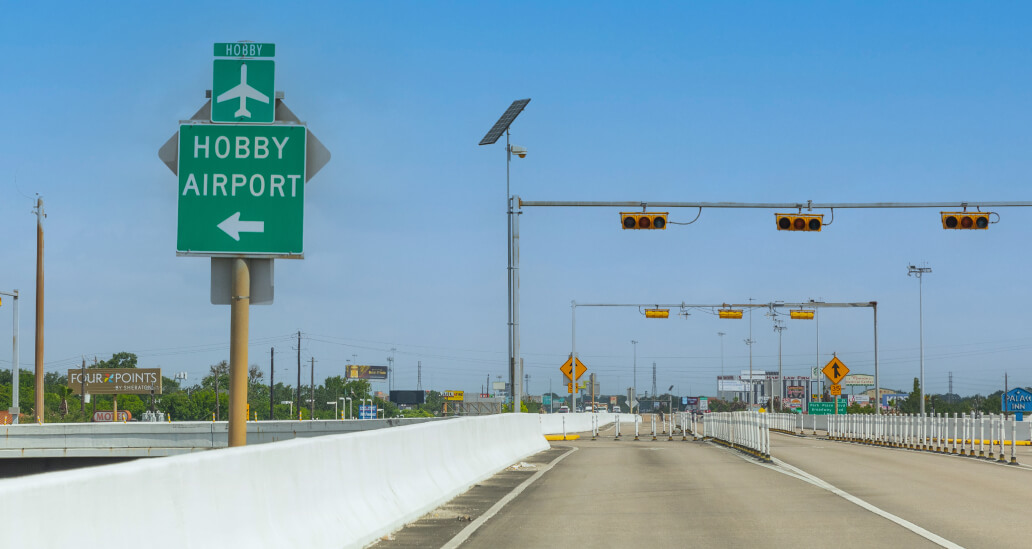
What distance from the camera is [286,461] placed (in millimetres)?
8398

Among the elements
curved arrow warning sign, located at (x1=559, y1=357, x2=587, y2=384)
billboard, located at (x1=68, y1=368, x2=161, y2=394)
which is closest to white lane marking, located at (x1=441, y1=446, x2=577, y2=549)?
curved arrow warning sign, located at (x1=559, y1=357, x2=587, y2=384)

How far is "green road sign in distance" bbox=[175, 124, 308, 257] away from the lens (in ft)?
34.0

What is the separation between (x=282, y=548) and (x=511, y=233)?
23.6 metres

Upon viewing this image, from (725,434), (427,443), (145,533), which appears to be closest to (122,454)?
(725,434)

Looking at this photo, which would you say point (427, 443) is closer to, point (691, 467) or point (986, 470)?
point (691, 467)

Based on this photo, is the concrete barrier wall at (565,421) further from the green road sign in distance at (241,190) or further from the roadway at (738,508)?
the green road sign in distance at (241,190)

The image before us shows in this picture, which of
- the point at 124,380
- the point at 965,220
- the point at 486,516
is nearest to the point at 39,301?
the point at 965,220

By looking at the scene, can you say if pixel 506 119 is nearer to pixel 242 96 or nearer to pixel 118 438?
pixel 118 438

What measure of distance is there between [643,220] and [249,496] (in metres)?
20.9

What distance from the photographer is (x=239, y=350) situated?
10125mm

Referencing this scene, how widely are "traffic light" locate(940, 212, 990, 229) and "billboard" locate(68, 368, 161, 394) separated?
10796cm

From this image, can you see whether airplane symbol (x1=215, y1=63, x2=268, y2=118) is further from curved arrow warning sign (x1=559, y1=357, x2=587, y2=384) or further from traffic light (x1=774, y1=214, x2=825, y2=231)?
curved arrow warning sign (x1=559, y1=357, x2=587, y2=384)

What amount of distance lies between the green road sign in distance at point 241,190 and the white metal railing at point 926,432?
1971 cm

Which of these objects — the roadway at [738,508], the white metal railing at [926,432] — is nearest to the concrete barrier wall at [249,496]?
the roadway at [738,508]
